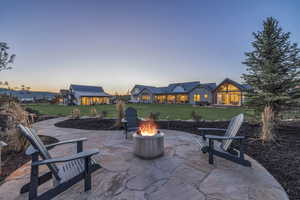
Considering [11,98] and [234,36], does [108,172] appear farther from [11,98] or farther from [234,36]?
[234,36]

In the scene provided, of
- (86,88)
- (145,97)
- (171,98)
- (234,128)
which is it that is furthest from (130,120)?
(86,88)

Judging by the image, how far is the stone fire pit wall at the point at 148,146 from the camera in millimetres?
3025

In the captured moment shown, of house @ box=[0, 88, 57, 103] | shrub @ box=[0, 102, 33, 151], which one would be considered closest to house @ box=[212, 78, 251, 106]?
house @ box=[0, 88, 57, 103]

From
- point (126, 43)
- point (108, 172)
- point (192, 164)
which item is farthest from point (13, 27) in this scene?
point (192, 164)

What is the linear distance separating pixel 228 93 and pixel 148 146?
25.3 m

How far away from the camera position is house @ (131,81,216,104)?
A: 1134 inches

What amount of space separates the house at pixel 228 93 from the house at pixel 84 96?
2512 cm

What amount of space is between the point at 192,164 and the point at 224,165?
60 cm

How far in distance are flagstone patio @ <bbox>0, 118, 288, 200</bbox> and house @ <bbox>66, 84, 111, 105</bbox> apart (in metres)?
30.9

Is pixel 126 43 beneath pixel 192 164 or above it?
above

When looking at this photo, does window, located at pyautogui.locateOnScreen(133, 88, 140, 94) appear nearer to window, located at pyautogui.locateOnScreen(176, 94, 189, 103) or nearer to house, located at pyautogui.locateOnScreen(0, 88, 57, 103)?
window, located at pyautogui.locateOnScreen(176, 94, 189, 103)

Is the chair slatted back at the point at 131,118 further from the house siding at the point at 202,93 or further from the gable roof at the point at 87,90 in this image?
the gable roof at the point at 87,90

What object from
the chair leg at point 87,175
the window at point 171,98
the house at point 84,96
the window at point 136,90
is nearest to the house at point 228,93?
the window at point 171,98

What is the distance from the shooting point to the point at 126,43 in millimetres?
13188
